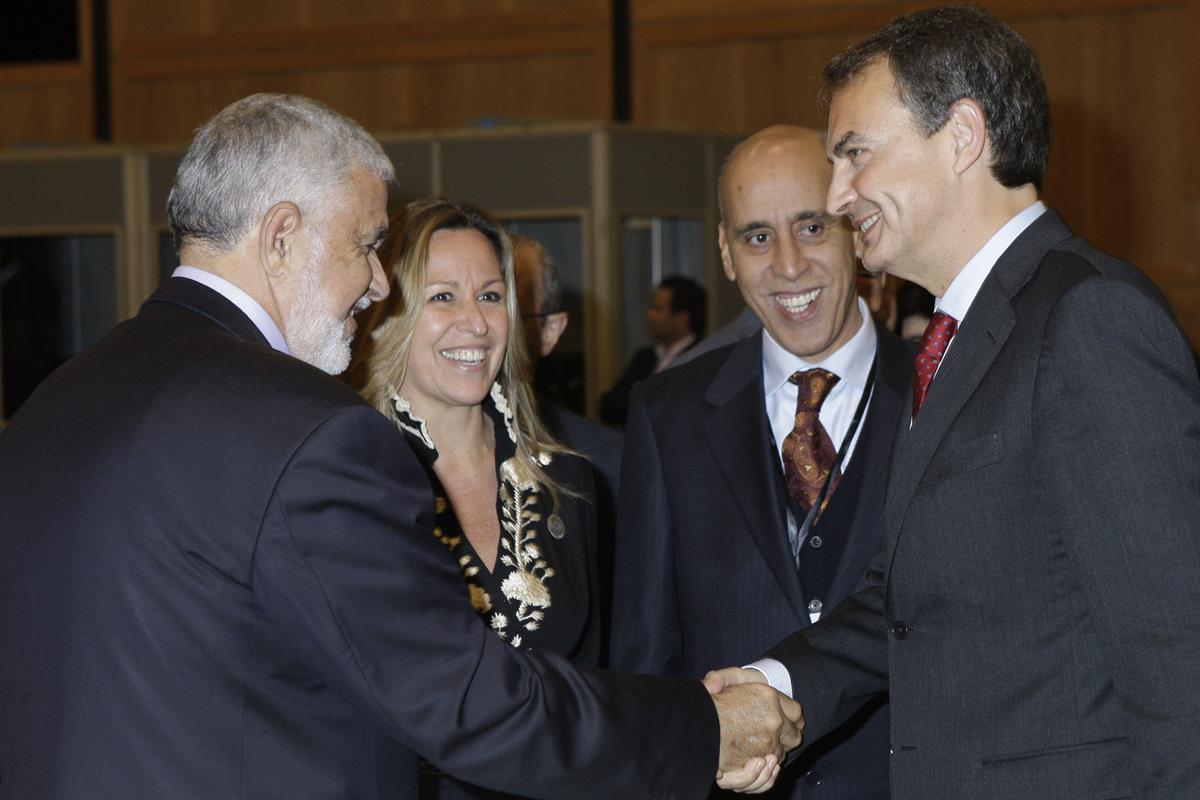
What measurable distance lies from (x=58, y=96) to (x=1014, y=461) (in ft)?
34.4

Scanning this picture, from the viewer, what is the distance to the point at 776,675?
8.33ft

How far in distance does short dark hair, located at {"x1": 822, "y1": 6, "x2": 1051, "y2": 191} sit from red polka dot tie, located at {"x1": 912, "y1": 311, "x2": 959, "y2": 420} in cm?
23

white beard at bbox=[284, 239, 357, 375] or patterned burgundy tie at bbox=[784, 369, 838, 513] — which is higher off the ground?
white beard at bbox=[284, 239, 357, 375]

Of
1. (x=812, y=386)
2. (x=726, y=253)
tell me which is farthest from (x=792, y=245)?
(x=812, y=386)

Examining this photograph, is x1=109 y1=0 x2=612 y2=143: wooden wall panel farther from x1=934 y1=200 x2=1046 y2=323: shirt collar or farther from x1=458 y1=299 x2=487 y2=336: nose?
x1=934 y1=200 x2=1046 y2=323: shirt collar

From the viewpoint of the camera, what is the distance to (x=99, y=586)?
5.75 feet

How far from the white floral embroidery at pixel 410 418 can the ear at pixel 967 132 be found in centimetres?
130

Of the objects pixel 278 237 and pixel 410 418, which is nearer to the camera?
pixel 278 237

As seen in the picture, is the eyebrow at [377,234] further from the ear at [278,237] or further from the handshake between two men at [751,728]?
the handshake between two men at [751,728]

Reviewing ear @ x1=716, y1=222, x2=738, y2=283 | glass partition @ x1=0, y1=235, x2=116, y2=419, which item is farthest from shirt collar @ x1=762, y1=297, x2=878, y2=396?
glass partition @ x1=0, y1=235, x2=116, y2=419

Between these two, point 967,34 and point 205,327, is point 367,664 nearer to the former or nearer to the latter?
point 205,327

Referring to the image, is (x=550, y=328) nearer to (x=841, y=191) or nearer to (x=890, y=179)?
(x=841, y=191)

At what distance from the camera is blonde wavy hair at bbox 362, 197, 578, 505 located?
2889 mm

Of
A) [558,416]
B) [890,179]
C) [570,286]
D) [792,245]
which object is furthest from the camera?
[570,286]
